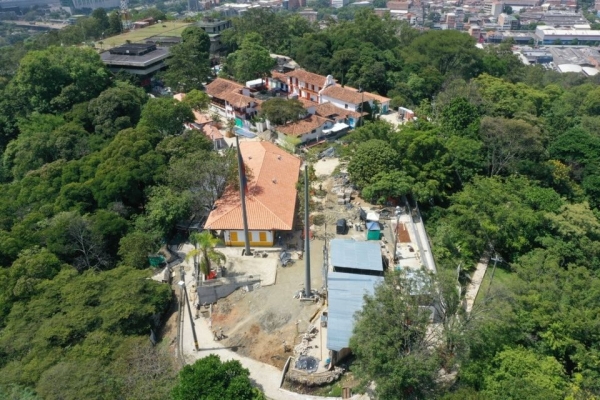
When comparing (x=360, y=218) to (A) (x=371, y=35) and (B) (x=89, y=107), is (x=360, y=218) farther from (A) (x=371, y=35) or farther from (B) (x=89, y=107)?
(A) (x=371, y=35)

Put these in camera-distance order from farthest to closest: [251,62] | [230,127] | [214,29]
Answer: [214,29], [251,62], [230,127]

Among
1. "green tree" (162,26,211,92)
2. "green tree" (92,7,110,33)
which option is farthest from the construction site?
"green tree" (92,7,110,33)

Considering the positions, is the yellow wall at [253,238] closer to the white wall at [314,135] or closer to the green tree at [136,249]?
the green tree at [136,249]

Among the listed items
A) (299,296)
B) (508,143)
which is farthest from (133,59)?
(299,296)

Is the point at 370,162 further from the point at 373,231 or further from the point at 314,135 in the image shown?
the point at 314,135

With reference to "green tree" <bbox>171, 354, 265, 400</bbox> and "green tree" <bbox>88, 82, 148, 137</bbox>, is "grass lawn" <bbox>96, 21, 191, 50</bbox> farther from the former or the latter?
"green tree" <bbox>171, 354, 265, 400</bbox>

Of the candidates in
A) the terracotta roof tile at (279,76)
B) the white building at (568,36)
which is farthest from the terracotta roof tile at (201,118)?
the white building at (568,36)
